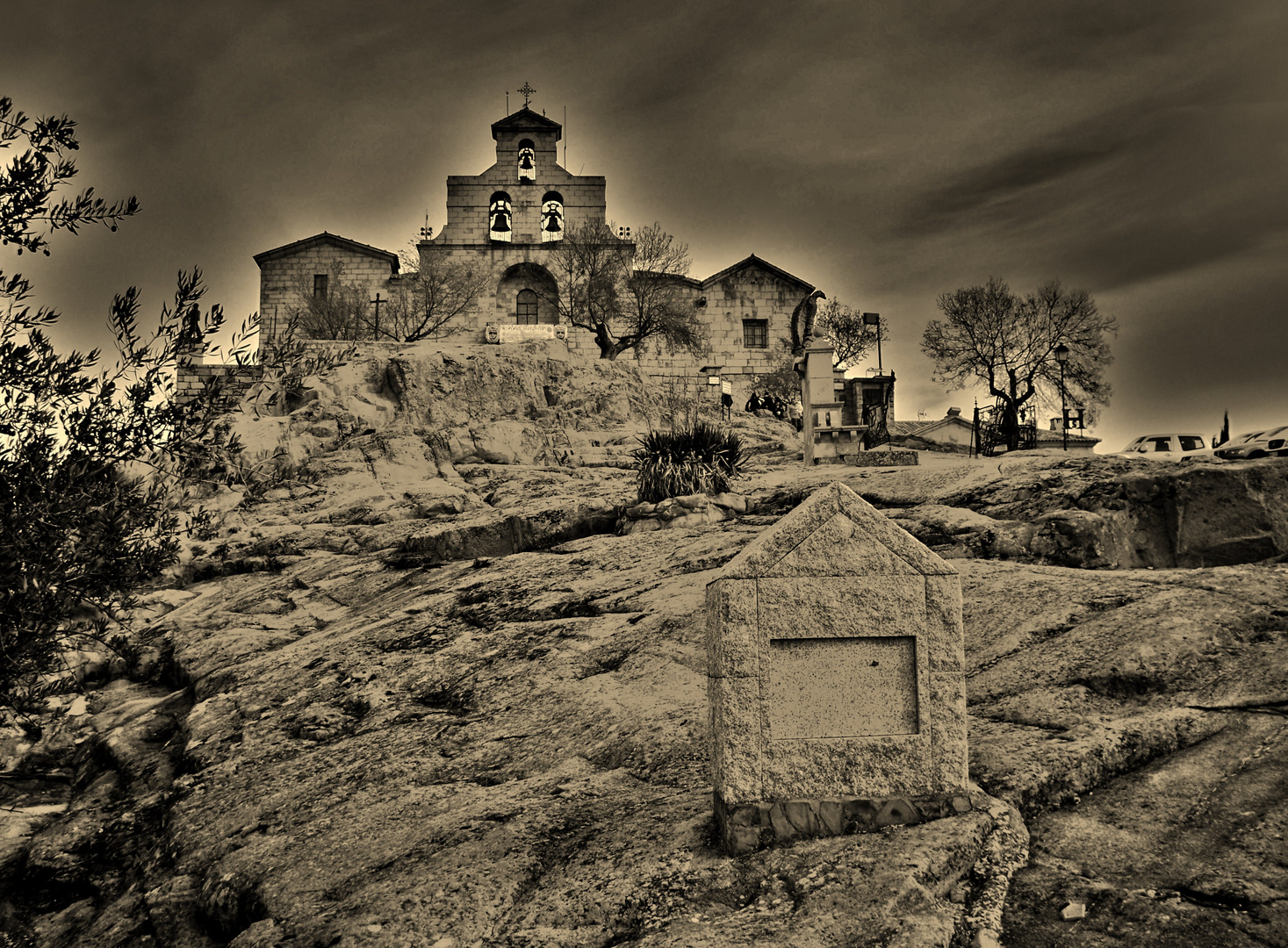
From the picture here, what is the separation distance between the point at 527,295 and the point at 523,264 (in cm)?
153

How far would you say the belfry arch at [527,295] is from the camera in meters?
47.0

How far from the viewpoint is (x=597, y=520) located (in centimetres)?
1397

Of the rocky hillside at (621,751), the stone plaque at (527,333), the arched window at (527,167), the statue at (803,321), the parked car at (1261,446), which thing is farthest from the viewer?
the arched window at (527,167)

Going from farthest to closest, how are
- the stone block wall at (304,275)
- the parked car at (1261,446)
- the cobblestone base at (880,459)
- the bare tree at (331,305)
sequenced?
the stone block wall at (304,275), the bare tree at (331,305), the parked car at (1261,446), the cobblestone base at (880,459)

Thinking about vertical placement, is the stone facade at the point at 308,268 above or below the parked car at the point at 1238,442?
above

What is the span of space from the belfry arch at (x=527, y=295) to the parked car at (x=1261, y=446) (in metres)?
29.4

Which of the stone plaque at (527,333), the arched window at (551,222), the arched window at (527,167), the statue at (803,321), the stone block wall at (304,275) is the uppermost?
the arched window at (527,167)

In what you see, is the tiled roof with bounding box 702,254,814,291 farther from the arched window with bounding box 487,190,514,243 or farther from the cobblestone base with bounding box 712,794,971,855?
the cobblestone base with bounding box 712,794,971,855

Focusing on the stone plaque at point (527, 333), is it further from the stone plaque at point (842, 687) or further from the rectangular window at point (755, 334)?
the stone plaque at point (842, 687)

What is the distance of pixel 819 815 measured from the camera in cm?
476

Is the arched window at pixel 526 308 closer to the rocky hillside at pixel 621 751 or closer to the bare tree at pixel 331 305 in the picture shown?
the bare tree at pixel 331 305

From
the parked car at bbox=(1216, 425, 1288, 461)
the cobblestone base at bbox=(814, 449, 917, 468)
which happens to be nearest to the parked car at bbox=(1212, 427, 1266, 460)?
the parked car at bbox=(1216, 425, 1288, 461)

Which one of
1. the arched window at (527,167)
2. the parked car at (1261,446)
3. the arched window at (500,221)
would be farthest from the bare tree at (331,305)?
the parked car at (1261,446)

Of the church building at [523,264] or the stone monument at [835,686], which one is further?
the church building at [523,264]
